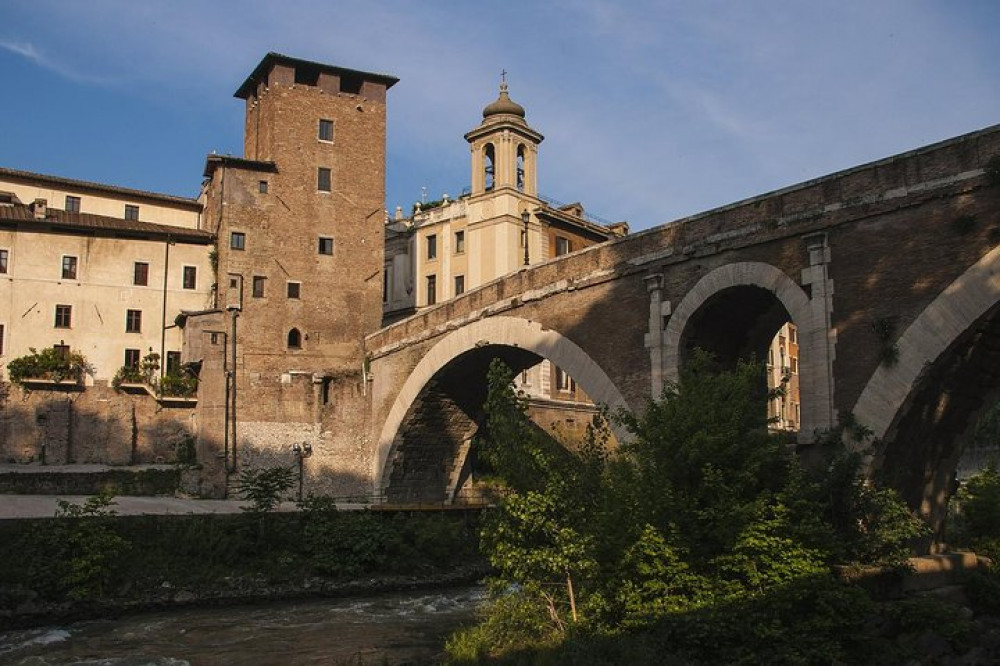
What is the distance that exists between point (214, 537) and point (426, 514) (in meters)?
7.19

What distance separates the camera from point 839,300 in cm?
2016

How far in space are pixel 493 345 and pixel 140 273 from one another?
53.6 ft

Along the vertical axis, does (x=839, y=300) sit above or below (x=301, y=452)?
above

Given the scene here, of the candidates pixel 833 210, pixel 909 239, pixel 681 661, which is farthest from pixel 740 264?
pixel 681 661

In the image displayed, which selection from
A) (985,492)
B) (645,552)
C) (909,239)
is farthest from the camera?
(985,492)

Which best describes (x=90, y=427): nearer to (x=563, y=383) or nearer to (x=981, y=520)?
(x=563, y=383)

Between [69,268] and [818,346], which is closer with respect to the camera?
[818,346]

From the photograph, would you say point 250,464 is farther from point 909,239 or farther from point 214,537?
point 909,239

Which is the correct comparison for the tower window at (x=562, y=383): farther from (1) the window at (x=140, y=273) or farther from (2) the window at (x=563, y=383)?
(1) the window at (x=140, y=273)

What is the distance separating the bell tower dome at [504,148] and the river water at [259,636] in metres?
23.8

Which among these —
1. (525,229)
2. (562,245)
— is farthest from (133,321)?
(562,245)

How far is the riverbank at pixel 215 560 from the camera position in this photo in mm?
22578

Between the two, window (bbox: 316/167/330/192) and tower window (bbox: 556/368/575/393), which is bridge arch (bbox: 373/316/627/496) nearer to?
window (bbox: 316/167/330/192)

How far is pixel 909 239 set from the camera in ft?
63.2
